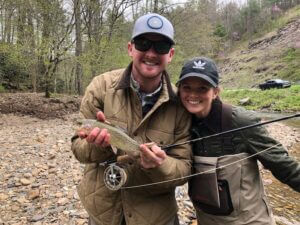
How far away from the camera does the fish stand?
2.52m

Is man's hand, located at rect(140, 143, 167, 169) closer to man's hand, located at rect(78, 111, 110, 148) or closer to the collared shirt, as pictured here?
man's hand, located at rect(78, 111, 110, 148)

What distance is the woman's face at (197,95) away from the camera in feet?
9.60

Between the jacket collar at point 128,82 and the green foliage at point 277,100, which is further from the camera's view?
the green foliage at point 277,100

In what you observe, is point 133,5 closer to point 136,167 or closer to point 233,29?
point 136,167

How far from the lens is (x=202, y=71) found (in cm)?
300

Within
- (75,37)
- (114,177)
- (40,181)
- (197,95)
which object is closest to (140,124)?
(114,177)

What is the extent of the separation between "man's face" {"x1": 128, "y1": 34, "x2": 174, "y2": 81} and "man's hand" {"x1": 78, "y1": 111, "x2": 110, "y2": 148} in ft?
1.78

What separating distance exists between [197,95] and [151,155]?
83 cm

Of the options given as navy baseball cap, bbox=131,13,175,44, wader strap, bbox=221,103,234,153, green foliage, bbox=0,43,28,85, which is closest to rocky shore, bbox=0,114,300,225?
wader strap, bbox=221,103,234,153

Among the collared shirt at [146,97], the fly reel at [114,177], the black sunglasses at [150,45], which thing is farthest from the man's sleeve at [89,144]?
the black sunglasses at [150,45]

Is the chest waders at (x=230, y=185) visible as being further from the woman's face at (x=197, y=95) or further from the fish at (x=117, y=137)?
the fish at (x=117, y=137)

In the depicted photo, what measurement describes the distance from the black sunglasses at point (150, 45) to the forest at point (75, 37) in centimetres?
1381

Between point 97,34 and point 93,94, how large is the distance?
2037cm

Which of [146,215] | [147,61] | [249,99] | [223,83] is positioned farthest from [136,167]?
[223,83]
